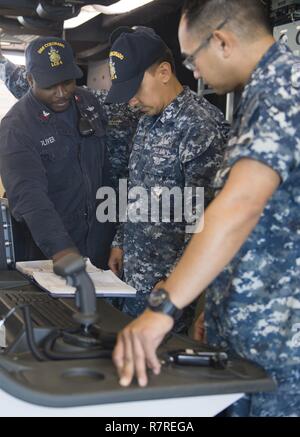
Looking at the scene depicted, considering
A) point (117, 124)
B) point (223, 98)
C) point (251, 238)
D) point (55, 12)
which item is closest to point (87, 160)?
point (117, 124)

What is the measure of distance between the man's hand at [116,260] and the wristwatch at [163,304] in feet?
4.63

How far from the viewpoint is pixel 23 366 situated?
111 centimetres

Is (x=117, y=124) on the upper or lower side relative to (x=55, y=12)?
lower

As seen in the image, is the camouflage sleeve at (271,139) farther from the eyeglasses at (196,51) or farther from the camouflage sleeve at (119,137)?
the camouflage sleeve at (119,137)

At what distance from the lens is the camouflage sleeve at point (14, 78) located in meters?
3.04

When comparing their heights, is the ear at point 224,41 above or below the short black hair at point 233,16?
below

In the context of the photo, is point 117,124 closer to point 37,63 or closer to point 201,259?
point 37,63

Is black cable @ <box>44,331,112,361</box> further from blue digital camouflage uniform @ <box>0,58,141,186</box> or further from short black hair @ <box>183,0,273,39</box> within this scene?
blue digital camouflage uniform @ <box>0,58,141,186</box>

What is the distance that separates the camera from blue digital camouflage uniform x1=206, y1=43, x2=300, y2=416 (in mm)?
1225

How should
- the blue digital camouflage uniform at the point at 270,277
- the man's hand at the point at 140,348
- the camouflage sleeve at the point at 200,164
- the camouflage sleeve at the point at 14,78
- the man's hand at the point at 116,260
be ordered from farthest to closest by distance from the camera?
the camouflage sleeve at the point at 14,78, the man's hand at the point at 116,260, the camouflage sleeve at the point at 200,164, the blue digital camouflage uniform at the point at 270,277, the man's hand at the point at 140,348

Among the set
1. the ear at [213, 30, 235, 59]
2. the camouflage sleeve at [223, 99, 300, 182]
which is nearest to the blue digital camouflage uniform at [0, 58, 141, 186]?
the ear at [213, 30, 235, 59]

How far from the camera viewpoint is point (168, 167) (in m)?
2.14

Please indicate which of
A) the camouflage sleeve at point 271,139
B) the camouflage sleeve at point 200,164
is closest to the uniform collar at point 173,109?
the camouflage sleeve at point 200,164

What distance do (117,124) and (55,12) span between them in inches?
32.1
